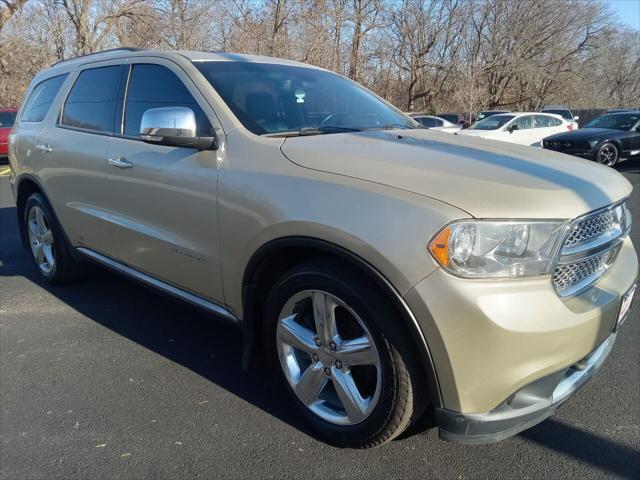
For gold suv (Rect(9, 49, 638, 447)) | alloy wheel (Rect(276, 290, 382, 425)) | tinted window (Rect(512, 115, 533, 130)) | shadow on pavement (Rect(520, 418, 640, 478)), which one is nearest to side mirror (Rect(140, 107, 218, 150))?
A: gold suv (Rect(9, 49, 638, 447))

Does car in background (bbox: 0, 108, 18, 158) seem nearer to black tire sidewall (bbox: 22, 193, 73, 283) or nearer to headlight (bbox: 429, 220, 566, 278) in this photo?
black tire sidewall (bbox: 22, 193, 73, 283)

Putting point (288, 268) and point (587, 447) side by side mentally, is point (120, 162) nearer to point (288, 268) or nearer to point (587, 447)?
point (288, 268)

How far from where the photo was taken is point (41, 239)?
16.0ft

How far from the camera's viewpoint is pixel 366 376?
2.51 m

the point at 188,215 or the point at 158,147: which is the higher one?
the point at 158,147

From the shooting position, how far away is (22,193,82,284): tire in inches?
178

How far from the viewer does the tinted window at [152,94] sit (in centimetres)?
310

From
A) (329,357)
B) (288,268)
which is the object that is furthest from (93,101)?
(329,357)

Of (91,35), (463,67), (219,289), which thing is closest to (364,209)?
(219,289)

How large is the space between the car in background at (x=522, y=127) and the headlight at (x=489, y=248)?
16433 mm

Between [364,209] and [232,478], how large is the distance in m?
1.32

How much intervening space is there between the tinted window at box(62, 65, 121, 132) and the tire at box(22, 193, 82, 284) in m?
0.86

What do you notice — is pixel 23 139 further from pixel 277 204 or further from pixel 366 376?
pixel 366 376

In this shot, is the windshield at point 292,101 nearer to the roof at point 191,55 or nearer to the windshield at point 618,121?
the roof at point 191,55
